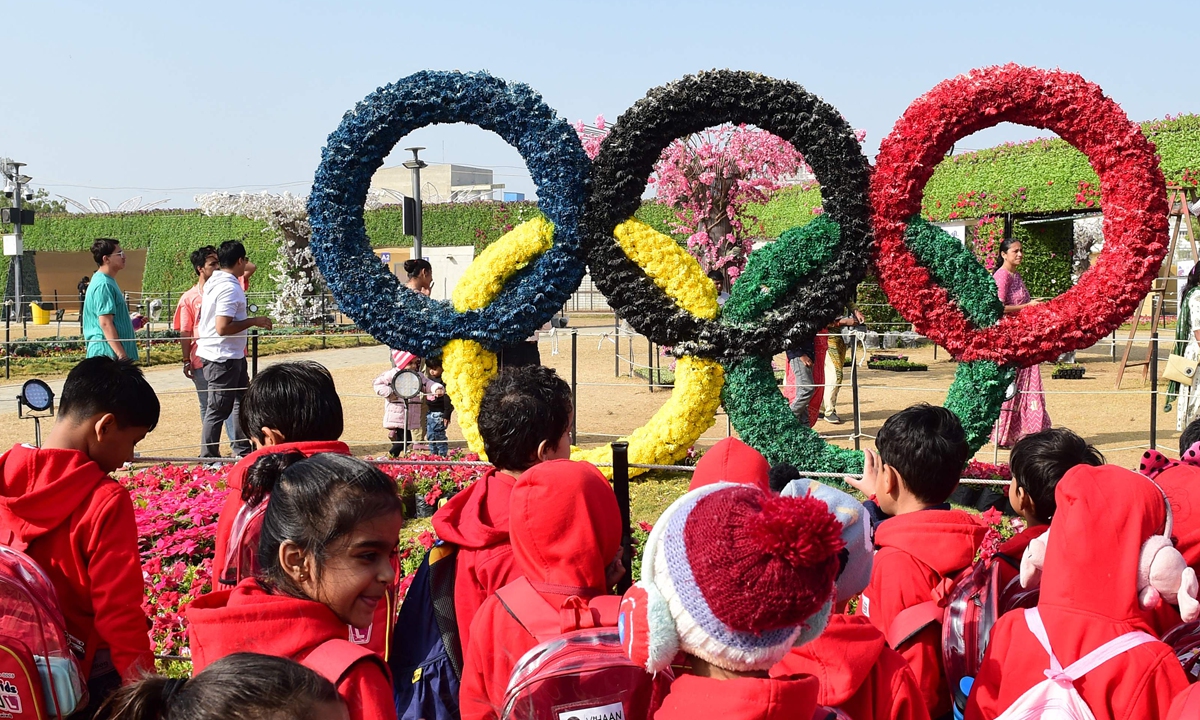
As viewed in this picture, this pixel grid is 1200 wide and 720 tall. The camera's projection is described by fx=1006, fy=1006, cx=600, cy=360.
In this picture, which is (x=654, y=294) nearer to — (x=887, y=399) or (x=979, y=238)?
(x=887, y=399)

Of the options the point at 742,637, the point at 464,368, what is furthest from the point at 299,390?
the point at 464,368

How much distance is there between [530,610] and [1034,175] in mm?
16555

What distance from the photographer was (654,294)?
6.45 m

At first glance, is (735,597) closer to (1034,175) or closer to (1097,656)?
(1097,656)

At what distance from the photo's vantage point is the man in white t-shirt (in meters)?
7.45

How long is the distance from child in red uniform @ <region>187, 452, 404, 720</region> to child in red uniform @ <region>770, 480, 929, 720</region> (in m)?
0.80

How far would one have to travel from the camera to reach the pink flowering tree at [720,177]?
42.2 ft

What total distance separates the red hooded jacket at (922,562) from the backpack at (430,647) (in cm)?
106

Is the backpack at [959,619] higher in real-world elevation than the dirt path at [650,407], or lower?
higher

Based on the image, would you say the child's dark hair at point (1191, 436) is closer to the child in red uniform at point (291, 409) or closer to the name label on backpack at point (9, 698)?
the child in red uniform at point (291, 409)

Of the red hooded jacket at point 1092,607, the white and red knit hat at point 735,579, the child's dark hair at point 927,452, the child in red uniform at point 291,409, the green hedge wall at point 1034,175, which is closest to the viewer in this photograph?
the white and red knit hat at point 735,579

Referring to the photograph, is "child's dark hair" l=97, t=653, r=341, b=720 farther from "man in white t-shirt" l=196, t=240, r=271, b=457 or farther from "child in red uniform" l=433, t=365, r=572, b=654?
"man in white t-shirt" l=196, t=240, r=271, b=457

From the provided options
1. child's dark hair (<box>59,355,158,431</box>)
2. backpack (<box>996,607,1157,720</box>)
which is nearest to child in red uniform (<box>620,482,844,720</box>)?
backpack (<box>996,607,1157,720</box>)

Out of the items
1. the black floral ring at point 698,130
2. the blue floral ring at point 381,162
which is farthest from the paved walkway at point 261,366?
the black floral ring at point 698,130
